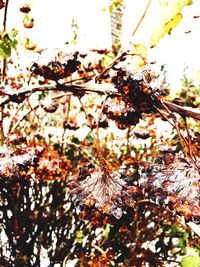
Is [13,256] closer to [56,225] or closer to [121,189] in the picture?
[56,225]

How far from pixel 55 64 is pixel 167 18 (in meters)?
0.33

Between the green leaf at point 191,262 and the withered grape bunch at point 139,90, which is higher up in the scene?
the withered grape bunch at point 139,90

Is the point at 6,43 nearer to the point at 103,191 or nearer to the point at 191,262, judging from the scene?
the point at 103,191

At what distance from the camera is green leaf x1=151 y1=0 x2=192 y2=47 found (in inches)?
37.1

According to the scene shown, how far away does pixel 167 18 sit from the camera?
0.95m

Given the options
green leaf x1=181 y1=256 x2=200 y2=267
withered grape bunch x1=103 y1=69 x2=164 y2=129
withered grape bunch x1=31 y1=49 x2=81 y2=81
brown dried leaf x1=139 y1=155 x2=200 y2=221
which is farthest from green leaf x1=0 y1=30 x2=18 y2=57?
green leaf x1=181 y1=256 x2=200 y2=267

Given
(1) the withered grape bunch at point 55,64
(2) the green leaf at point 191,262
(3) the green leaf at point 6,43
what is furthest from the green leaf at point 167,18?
(2) the green leaf at point 191,262

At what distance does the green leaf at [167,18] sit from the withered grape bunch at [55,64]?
0.85ft

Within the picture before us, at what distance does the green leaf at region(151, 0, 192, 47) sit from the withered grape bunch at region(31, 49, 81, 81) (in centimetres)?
26

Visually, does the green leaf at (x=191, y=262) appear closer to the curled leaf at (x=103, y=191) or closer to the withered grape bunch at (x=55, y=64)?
the curled leaf at (x=103, y=191)

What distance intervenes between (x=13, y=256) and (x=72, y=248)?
49 cm

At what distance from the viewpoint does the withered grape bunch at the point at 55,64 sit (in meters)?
1.08

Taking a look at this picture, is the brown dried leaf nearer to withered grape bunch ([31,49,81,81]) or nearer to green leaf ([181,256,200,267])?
withered grape bunch ([31,49,81,81])

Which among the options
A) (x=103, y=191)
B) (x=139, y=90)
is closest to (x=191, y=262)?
(x=103, y=191)
